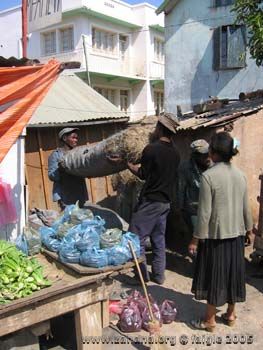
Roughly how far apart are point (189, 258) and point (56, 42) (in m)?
19.8

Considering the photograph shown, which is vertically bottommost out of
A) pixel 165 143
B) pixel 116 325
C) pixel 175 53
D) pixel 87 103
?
pixel 116 325

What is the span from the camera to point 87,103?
38.3 ft

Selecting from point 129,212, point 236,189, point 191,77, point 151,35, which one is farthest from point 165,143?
point 151,35

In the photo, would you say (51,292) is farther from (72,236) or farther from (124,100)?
(124,100)

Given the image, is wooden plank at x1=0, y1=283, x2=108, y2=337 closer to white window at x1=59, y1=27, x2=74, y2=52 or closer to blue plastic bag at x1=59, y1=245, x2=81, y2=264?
blue plastic bag at x1=59, y1=245, x2=81, y2=264

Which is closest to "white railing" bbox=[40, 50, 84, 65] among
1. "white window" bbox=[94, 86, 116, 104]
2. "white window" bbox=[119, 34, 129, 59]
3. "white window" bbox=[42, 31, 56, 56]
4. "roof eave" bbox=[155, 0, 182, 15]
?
"white window" bbox=[42, 31, 56, 56]

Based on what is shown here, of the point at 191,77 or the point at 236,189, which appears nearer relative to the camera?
the point at 236,189

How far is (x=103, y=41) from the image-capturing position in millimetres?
23859

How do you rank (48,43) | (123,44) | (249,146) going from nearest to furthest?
(249,146) < (48,43) < (123,44)

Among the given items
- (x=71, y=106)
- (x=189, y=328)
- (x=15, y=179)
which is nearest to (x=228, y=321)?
(x=189, y=328)

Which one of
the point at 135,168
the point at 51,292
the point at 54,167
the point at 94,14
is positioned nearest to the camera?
the point at 51,292

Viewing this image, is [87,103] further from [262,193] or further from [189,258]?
[262,193]

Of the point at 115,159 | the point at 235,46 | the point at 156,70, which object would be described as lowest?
the point at 115,159

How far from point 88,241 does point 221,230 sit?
1.21 meters
